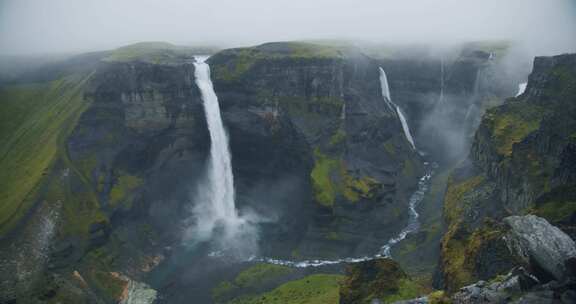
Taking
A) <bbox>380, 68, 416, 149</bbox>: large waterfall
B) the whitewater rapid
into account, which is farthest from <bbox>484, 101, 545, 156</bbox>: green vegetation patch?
<bbox>380, 68, 416, 149</bbox>: large waterfall

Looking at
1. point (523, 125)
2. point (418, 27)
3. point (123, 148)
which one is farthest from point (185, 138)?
point (418, 27)

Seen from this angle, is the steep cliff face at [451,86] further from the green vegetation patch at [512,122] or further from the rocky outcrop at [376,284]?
the rocky outcrop at [376,284]

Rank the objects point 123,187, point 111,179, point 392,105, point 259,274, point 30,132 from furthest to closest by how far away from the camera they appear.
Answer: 1. point 392,105
2. point 30,132
3. point 123,187
4. point 111,179
5. point 259,274

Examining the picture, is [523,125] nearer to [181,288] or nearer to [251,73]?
[251,73]

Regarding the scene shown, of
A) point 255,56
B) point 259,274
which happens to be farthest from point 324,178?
point 255,56

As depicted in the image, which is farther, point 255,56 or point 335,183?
point 255,56

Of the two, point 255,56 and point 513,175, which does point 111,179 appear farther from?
point 513,175

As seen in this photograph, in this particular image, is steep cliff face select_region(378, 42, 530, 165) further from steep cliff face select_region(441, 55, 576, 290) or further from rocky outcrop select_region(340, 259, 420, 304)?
rocky outcrop select_region(340, 259, 420, 304)
